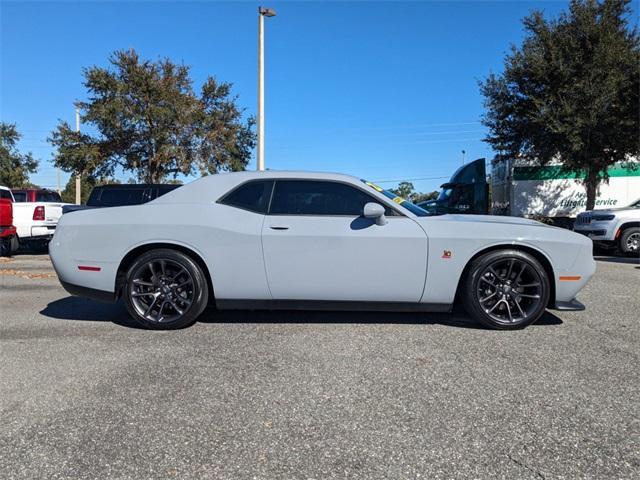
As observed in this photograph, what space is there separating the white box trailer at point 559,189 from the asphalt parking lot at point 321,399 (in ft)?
42.4

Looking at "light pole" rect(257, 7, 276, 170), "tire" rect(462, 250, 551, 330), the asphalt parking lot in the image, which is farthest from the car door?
"light pole" rect(257, 7, 276, 170)

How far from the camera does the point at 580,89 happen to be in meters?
15.4

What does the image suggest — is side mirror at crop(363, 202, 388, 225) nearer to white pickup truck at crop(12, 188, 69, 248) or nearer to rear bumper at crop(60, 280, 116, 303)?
rear bumper at crop(60, 280, 116, 303)

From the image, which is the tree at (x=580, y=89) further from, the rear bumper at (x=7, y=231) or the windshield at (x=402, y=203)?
the rear bumper at (x=7, y=231)

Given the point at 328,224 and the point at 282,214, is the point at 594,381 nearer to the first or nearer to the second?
the point at 328,224

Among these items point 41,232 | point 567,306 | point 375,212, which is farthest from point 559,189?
point 41,232

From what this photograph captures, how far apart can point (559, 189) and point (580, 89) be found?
3.47 m

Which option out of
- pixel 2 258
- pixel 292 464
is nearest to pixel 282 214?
pixel 292 464

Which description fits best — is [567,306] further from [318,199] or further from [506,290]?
[318,199]

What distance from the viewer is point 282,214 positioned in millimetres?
4336

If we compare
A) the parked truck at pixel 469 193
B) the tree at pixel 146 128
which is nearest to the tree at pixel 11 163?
the tree at pixel 146 128

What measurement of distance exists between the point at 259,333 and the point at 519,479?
8.62 ft

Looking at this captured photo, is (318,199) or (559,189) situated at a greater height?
(559,189)

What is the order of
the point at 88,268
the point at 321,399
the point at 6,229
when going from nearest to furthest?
the point at 321,399, the point at 88,268, the point at 6,229
